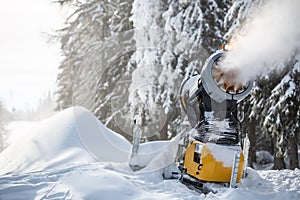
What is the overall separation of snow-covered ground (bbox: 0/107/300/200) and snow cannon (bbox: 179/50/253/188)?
34 cm

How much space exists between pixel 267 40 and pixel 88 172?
442 cm

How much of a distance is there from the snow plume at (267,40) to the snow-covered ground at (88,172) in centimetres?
212

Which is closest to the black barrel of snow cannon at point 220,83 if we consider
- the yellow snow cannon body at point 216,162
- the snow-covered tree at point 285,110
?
the yellow snow cannon body at point 216,162

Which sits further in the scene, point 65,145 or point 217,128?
point 65,145

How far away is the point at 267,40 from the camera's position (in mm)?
6441

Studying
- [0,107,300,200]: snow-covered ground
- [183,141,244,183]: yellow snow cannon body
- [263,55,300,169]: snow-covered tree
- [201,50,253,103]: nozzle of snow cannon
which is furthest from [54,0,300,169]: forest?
[0,107,300,200]: snow-covered ground

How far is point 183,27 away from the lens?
1402 centimetres

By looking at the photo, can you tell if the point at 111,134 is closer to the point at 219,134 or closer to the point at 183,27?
the point at 219,134

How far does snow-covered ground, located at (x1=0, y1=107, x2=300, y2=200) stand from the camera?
487cm

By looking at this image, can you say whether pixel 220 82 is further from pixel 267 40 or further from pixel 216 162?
pixel 267 40

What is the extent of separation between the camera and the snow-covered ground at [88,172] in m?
4.87

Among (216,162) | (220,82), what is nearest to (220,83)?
(220,82)

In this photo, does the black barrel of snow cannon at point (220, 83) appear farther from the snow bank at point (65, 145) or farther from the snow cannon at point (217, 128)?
the snow bank at point (65, 145)

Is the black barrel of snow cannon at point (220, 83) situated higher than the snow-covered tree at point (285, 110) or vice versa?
the black barrel of snow cannon at point (220, 83)
